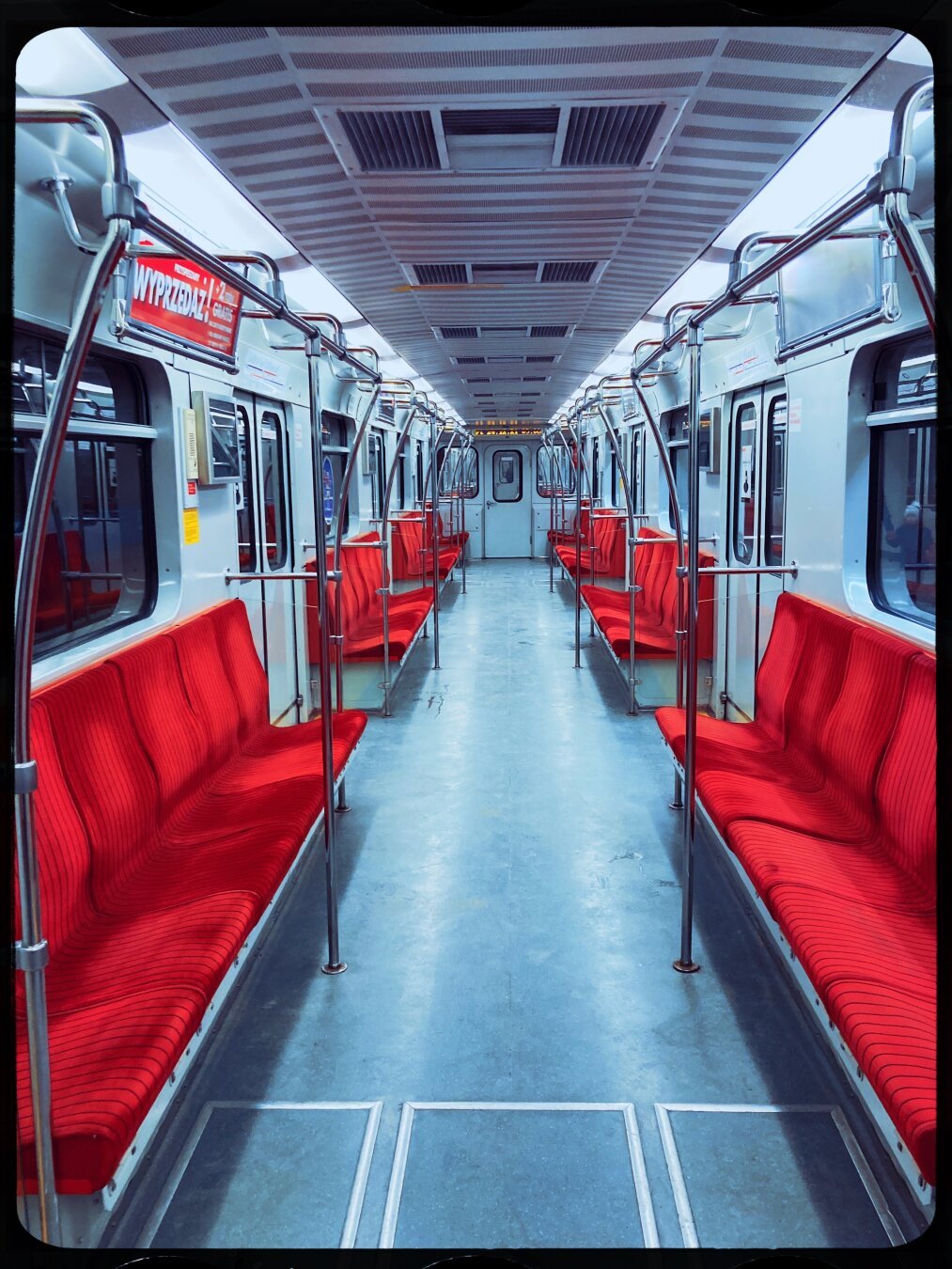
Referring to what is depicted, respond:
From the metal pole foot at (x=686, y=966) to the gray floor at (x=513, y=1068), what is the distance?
1.2 inches

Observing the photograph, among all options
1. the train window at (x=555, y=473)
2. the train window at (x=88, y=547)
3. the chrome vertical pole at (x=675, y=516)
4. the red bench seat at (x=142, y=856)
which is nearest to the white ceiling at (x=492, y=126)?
the chrome vertical pole at (x=675, y=516)

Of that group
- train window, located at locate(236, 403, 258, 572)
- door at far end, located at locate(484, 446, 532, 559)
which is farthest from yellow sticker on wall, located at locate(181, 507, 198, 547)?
door at far end, located at locate(484, 446, 532, 559)

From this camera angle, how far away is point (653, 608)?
804 centimetres

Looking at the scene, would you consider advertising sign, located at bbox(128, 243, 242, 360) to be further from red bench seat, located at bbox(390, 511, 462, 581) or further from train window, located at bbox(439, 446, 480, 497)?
train window, located at bbox(439, 446, 480, 497)

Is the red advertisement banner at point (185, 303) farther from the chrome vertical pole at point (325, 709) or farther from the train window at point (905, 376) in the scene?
the train window at point (905, 376)

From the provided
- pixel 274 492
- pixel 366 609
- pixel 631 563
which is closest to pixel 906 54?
pixel 631 563

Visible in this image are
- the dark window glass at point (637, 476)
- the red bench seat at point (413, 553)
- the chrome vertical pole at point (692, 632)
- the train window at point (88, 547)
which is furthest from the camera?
the red bench seat at point (413, 553)

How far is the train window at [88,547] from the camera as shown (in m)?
3.20

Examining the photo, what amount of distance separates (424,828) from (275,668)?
6.19 feet

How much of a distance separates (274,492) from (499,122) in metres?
3.95

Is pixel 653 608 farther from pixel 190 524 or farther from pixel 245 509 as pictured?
pixel 190 524

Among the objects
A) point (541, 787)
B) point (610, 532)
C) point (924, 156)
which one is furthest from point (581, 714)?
point (610, 532)

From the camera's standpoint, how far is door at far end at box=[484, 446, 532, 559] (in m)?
19.5

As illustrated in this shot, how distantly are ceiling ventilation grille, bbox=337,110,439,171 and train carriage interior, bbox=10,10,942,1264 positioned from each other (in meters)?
0.01
